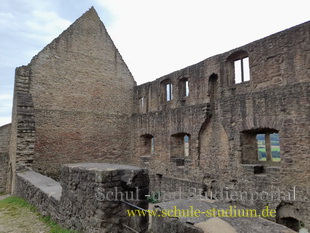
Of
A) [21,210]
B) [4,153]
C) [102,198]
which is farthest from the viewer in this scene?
[4,153]

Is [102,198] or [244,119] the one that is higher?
[244,119]

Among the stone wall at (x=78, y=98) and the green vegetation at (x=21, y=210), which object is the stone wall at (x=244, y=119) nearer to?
→ the stone wall at (x=78, y=98)

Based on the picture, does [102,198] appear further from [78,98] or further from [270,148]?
[78,98]

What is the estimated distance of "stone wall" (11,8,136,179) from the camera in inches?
443

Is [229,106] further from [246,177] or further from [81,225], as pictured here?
[81,225]

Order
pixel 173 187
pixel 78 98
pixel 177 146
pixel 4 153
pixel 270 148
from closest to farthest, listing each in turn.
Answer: pixel 270 148 → pixel 173 187 → pixel 177 146 → pixel 78 98 → pixel 4 153

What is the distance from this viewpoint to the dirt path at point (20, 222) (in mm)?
4703

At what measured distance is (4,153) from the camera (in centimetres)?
1327

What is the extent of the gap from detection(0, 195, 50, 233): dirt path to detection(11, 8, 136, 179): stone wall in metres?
4.43

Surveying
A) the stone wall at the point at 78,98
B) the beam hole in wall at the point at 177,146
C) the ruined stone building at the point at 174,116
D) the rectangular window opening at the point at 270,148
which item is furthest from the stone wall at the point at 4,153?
the rectangular window opening at the point at 270,148

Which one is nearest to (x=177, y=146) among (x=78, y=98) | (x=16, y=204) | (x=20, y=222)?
(x=78, y=98)

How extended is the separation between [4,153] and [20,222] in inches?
386

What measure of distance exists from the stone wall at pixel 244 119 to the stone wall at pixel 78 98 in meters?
3.19

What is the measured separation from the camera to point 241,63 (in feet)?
29.7
